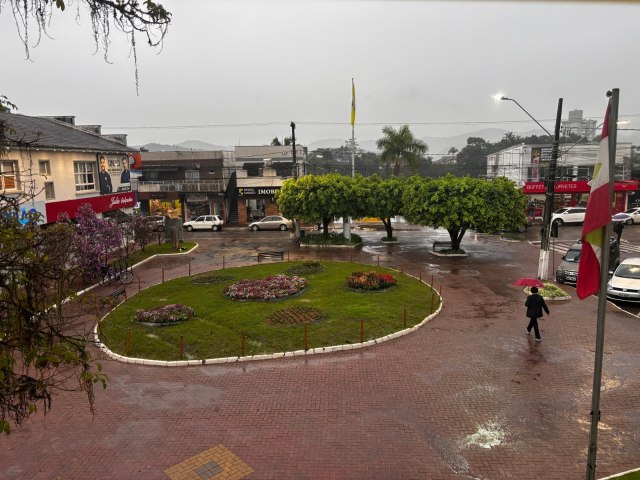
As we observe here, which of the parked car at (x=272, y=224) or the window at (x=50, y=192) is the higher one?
the window at (x=50, y=192)

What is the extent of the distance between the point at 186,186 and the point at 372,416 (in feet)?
136

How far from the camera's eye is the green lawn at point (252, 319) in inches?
544

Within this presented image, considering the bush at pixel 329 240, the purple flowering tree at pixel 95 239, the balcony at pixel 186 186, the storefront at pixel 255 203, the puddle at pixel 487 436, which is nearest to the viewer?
the puddle at pixel 487 436

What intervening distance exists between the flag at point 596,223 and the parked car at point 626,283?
12550 mm

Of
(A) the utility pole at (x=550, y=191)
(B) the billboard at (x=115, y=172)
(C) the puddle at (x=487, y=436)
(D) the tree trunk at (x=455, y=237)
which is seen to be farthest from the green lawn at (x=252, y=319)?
(B) the billboard at (x=115, y=172)

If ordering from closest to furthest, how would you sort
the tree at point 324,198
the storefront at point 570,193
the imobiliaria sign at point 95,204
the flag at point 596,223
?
the flag at point 596,223 → the imobiliaria sign at point 95,204 → the tree at point 324,198 → the storefront at point 570,193

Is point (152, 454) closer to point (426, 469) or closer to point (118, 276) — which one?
point (426, 469)

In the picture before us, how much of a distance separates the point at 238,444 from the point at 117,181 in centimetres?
3026

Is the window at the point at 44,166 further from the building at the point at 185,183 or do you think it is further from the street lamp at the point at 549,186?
the street lamp at the point at 549,186

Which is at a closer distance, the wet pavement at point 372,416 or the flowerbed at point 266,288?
the wet pavement at point 372,416

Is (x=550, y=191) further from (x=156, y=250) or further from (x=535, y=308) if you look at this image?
(x=156, y=250)

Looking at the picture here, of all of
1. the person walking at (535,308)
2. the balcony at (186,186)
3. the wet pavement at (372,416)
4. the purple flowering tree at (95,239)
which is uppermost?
the balcony at (186,186)

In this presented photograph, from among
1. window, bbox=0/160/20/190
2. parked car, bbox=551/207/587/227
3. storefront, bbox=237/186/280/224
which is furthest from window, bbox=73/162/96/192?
parked car, bbox=551/207/587/227

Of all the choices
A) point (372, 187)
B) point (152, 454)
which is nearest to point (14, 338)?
point (152, 454)
